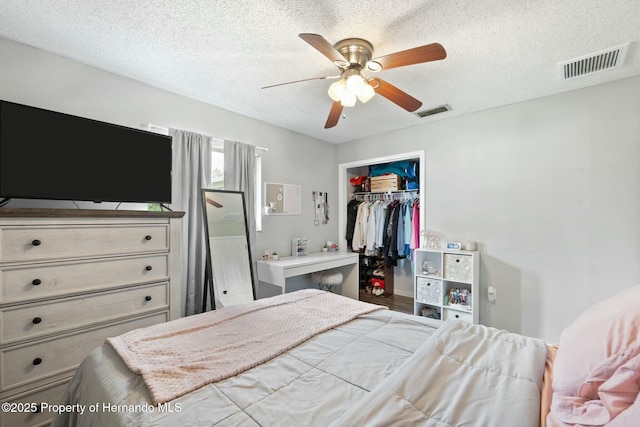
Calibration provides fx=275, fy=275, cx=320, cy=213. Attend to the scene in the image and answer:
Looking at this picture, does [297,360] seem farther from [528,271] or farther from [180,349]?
[528,271]

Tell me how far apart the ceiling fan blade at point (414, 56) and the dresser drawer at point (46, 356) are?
240 cm

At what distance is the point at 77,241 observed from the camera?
5.47 ft

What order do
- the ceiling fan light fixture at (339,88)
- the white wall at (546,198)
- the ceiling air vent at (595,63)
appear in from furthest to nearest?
1. the white wall at (546,198)
2. the ceiling air vent at (595,63)
3. the ceiling fan light fixture at (339,88)

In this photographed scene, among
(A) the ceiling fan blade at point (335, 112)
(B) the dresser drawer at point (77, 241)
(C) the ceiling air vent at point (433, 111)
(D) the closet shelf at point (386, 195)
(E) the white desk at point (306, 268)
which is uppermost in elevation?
(C) the ceiling air vent at point (433, 111)

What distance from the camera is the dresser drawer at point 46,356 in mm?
1452

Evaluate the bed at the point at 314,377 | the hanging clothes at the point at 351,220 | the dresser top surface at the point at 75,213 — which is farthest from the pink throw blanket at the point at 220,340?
the hanging clothes at the point at 351,220

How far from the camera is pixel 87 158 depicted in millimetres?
1834

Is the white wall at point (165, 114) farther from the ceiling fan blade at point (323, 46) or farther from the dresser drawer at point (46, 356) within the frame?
the ceiling fan blade at point (323, 46)

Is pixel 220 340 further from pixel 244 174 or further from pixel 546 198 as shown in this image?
pixel 546 198

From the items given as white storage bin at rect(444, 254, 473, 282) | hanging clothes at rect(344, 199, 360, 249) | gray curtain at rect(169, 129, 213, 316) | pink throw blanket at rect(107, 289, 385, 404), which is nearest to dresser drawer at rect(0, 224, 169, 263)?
gray curtain at rect(169, 129, 213, 316)

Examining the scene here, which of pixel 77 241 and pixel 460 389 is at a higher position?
pixel 77 241

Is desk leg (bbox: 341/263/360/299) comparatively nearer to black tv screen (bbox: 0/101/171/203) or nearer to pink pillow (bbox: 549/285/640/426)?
black tv screen (bbox: 0/101/171/203)

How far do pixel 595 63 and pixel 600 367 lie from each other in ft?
7.96

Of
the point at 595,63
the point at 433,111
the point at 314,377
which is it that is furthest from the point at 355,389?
the point at 433,111
